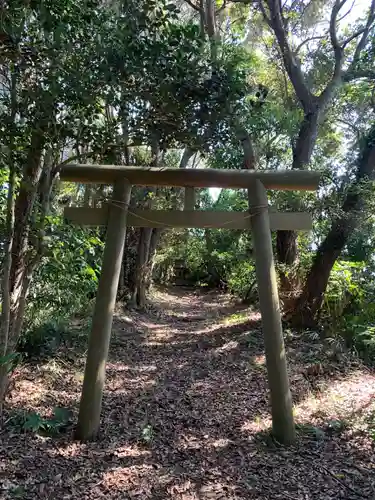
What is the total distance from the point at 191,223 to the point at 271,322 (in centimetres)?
114

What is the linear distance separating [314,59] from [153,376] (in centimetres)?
745

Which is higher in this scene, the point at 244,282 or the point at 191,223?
the point at 191,223

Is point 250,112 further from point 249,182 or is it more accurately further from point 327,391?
point 327,391

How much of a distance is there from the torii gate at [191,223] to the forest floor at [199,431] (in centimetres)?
33

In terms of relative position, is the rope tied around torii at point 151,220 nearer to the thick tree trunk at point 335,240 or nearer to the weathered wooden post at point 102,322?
Answer: the weathered wooden post at point 102,322

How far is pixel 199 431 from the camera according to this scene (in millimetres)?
3615

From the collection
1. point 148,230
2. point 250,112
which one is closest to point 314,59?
point 148,230

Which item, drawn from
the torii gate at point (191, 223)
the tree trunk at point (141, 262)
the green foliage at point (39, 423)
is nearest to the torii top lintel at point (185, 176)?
the torii gate at point (191, 223)

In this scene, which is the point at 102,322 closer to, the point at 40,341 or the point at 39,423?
the point at 39,423

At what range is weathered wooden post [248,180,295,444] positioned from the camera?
3.36 meters

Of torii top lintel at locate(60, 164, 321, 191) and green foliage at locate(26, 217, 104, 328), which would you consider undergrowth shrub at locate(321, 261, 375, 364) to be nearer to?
torii top lintel at locate(60, 164, 321, 191)

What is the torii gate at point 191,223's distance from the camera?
336 cm

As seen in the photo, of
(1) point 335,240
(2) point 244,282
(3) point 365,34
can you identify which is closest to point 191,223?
(1) point 335,240

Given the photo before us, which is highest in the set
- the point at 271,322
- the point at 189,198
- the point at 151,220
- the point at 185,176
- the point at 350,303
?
the point at 185,176
